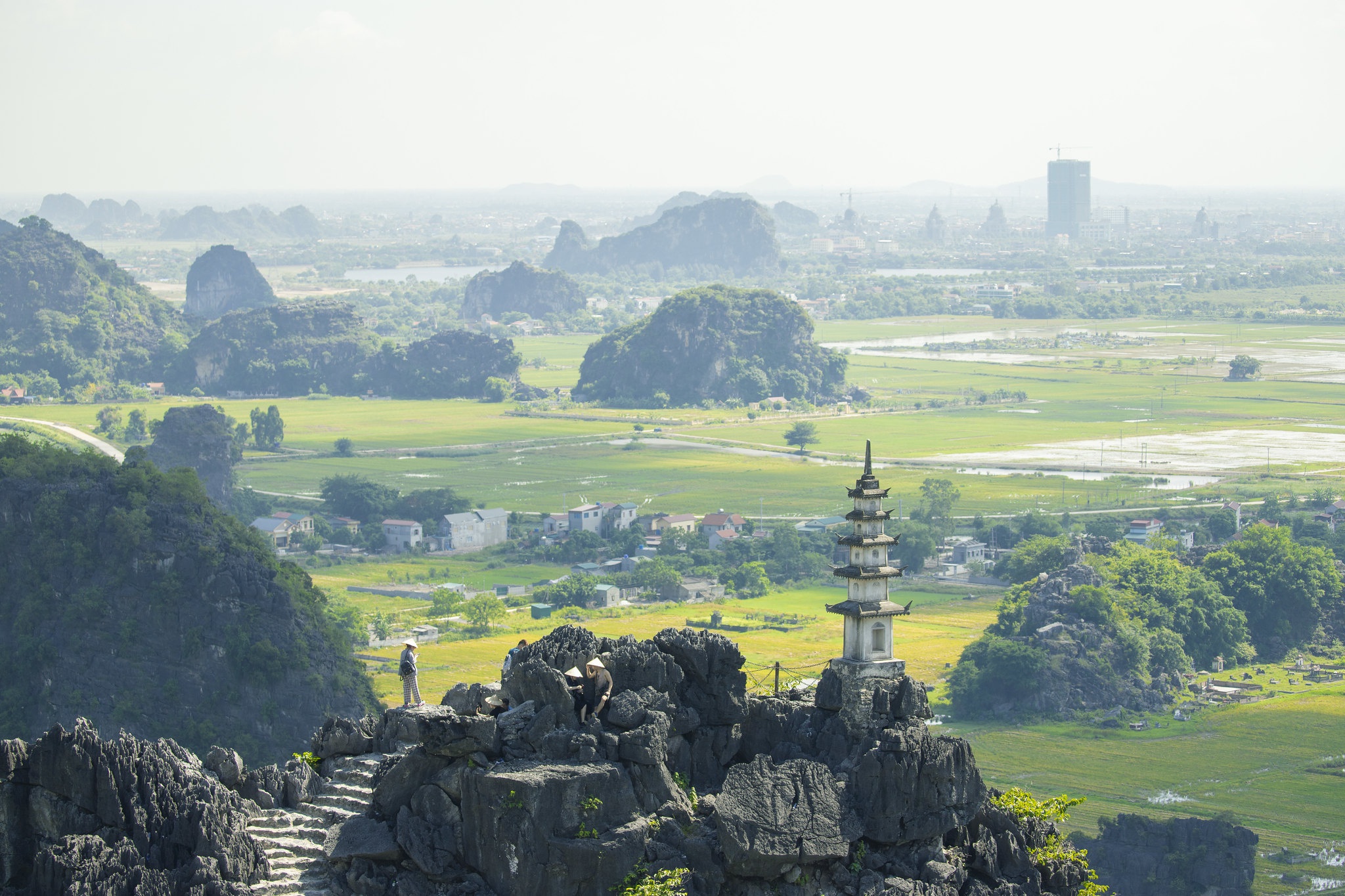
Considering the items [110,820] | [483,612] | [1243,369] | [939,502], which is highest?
[110,820]

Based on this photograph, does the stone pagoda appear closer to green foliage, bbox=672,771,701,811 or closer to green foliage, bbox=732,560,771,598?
green foliage, bbox=672,771,701,811

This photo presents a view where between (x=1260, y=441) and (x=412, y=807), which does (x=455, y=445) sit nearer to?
(x=1260, y=441)

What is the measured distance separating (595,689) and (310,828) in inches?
164

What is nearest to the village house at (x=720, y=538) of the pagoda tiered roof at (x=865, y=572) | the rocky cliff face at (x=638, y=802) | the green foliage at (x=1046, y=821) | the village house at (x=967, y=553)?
the village house at (x=967, y=553)

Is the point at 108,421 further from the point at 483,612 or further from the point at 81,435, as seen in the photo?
the point at 483,612

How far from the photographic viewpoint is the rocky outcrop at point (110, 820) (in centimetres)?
2583

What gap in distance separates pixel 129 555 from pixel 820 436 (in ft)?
219

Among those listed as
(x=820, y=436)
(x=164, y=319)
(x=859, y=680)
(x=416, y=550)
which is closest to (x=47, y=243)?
(x=164, y=319)

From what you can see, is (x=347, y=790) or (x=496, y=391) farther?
(x=496, y=391)

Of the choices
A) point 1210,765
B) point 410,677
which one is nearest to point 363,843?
point 410,677

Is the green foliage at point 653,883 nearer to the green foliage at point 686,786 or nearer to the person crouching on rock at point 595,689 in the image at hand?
the green foliage at point 686,786

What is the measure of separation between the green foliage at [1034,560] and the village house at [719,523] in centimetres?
1243

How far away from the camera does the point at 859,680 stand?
96.4 feet

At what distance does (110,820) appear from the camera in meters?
26.7
